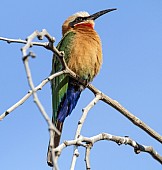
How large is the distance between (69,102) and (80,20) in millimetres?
1471

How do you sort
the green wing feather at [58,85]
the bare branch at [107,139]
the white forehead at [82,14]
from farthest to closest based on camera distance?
the white forehead at [82,14] < the green wing feather at [58,85] < the bare branch at [107,139]

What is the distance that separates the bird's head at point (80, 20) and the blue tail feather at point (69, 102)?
1.18 m

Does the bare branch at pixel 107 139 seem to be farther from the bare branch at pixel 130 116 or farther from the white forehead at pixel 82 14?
the white forehead at pixel 82 14

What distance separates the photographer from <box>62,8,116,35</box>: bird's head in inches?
273

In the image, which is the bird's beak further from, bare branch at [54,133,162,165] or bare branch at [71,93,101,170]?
bare branch at [54,133,162,165]

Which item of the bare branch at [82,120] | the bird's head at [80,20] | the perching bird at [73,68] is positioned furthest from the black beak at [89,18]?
the bare branch at [82,120]

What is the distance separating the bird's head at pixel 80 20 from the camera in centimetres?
694

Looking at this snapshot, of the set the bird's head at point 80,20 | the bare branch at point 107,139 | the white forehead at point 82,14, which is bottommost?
the bare branch at point 107,139

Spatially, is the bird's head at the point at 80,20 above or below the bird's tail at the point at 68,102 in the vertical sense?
above

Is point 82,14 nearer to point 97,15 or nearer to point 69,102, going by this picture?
point 97,15

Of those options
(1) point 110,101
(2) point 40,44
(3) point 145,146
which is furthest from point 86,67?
(2) point 40,44

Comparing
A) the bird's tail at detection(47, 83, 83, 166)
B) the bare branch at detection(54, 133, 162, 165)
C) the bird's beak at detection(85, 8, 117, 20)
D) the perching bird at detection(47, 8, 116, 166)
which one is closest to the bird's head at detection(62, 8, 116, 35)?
the bird's beak at detection(85, 8, 117, 20)

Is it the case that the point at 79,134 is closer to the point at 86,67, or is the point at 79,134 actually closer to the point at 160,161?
the point at 160,161

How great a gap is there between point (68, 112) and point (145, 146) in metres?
1.97
